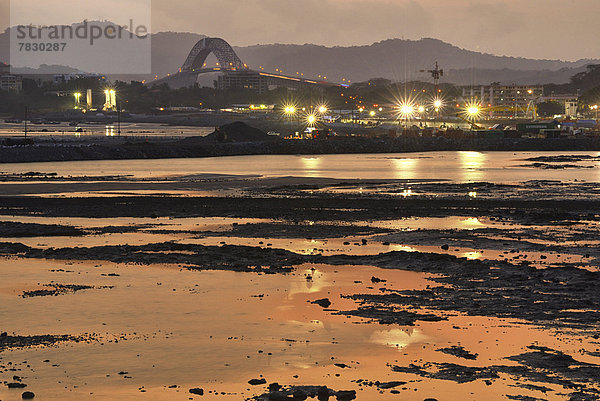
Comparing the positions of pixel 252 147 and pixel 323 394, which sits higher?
pixel 252 147

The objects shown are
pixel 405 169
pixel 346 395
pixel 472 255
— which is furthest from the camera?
pixel 405 169

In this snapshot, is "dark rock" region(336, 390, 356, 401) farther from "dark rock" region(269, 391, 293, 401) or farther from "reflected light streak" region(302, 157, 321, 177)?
"reflected light streak" region(302, 157, 321, 177)

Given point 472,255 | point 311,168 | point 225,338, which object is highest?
point 472,255

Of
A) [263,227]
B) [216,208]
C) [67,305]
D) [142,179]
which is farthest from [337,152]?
[67,305]

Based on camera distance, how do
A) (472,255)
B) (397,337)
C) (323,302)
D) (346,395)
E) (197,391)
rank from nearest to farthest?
1. (346,395)
2. (197,391)
3. (397,337)
4. (323,302)
5. (472,255)

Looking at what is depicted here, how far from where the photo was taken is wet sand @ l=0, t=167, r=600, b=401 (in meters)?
16.9

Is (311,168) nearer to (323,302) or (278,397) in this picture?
(323,302)

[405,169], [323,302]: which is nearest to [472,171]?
[405,169]

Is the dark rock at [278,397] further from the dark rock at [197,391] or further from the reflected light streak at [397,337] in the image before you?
the reflected light streak at [397,337]

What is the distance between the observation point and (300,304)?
78.0 feet

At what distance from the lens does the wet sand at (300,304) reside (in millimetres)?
16875

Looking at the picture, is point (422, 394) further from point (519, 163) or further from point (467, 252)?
point (519, 163)

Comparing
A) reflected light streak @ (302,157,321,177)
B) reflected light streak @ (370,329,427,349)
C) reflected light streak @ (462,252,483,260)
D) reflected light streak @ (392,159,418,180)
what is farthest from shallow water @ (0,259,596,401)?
reflected light streak @ (302,157,321,177)

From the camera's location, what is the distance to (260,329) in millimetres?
21047
